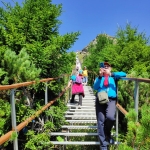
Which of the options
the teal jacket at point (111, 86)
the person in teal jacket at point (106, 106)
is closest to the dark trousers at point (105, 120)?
the person in teal jacket at point (106, 106)

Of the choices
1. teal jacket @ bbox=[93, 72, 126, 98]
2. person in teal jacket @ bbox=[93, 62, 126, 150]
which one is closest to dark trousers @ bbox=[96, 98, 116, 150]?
person in teal jacket @ bbox=[93, 62, 126, 150]

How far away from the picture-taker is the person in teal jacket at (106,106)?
3.21 meters

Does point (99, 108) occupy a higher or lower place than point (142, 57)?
lower

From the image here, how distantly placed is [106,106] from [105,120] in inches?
9.2

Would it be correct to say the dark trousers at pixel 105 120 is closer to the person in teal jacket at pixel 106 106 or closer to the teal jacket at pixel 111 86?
the person in teal jacket at pixel 106 106

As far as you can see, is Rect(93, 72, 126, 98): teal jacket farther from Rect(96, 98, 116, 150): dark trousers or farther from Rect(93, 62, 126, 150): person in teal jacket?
Rect(96, 98, 116, 150): dark trousers

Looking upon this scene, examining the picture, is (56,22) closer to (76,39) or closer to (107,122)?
(76,39)

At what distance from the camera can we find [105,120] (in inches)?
129

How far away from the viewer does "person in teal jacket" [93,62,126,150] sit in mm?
3213

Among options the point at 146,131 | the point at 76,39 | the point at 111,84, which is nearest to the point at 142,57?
the point at 76,39

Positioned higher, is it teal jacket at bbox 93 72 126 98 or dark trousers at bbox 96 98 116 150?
teal jacket at bbox 93 72 126 98

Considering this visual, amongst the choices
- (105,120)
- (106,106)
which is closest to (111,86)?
(106,106)

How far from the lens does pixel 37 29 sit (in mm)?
3904

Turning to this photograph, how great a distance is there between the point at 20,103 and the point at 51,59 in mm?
1309
